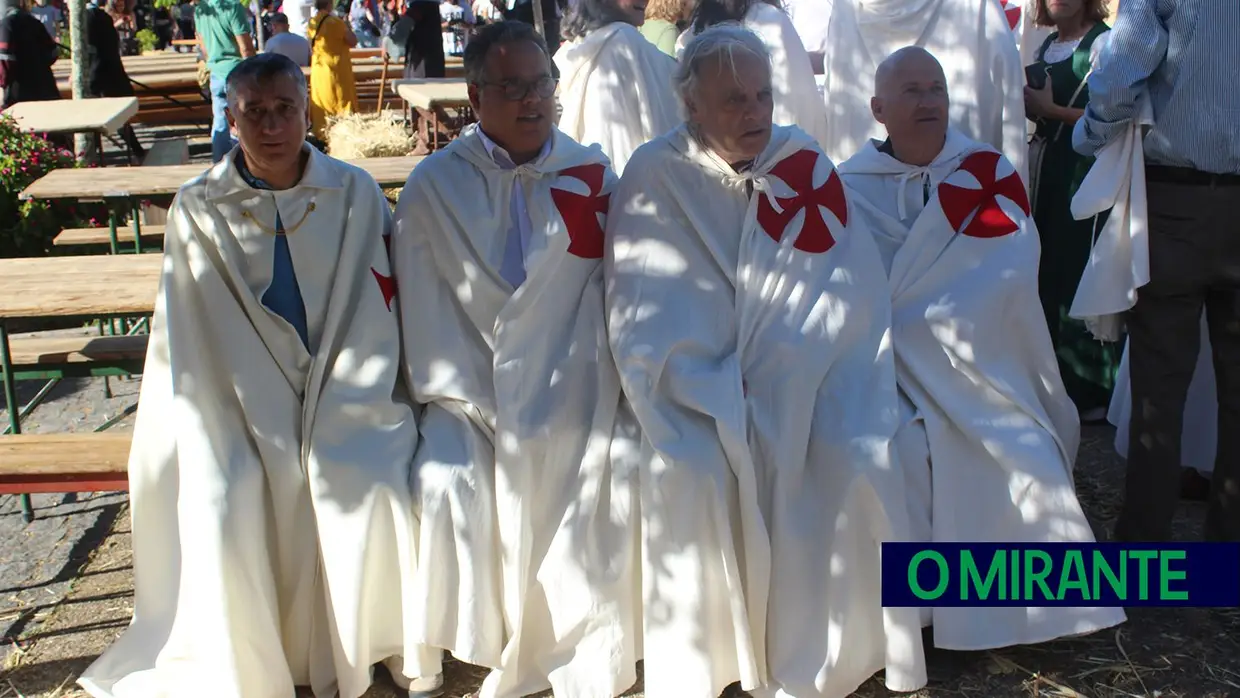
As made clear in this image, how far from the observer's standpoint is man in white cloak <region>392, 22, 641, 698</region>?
10.7ft

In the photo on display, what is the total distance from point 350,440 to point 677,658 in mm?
1066

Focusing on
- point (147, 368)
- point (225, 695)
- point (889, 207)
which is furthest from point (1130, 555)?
point (147, 368)

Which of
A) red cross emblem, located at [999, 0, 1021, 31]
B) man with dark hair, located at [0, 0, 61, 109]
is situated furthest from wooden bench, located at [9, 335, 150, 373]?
man with dark hair, located at [0, 0, 61, 109]

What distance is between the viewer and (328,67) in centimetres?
1179

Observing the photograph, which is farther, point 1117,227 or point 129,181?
point 129,181

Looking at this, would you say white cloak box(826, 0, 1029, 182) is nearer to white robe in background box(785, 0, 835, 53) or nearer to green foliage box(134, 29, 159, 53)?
white robe in background box(785, 0, 835, 53)

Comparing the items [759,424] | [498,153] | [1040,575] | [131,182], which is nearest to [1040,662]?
[1040,575]

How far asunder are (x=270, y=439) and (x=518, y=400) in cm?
68

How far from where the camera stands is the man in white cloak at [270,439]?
Result: 3207mm

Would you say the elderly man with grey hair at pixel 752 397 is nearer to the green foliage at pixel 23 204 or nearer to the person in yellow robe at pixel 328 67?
the green foliage at pixel 23 204

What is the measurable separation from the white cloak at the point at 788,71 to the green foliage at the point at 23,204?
5.04m

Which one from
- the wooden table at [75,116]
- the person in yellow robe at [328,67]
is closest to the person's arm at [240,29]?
the person in yellow robe at [328,67]

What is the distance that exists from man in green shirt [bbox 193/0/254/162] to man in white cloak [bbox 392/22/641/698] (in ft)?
23.0

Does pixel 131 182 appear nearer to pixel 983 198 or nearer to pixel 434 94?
pixel 434 94
